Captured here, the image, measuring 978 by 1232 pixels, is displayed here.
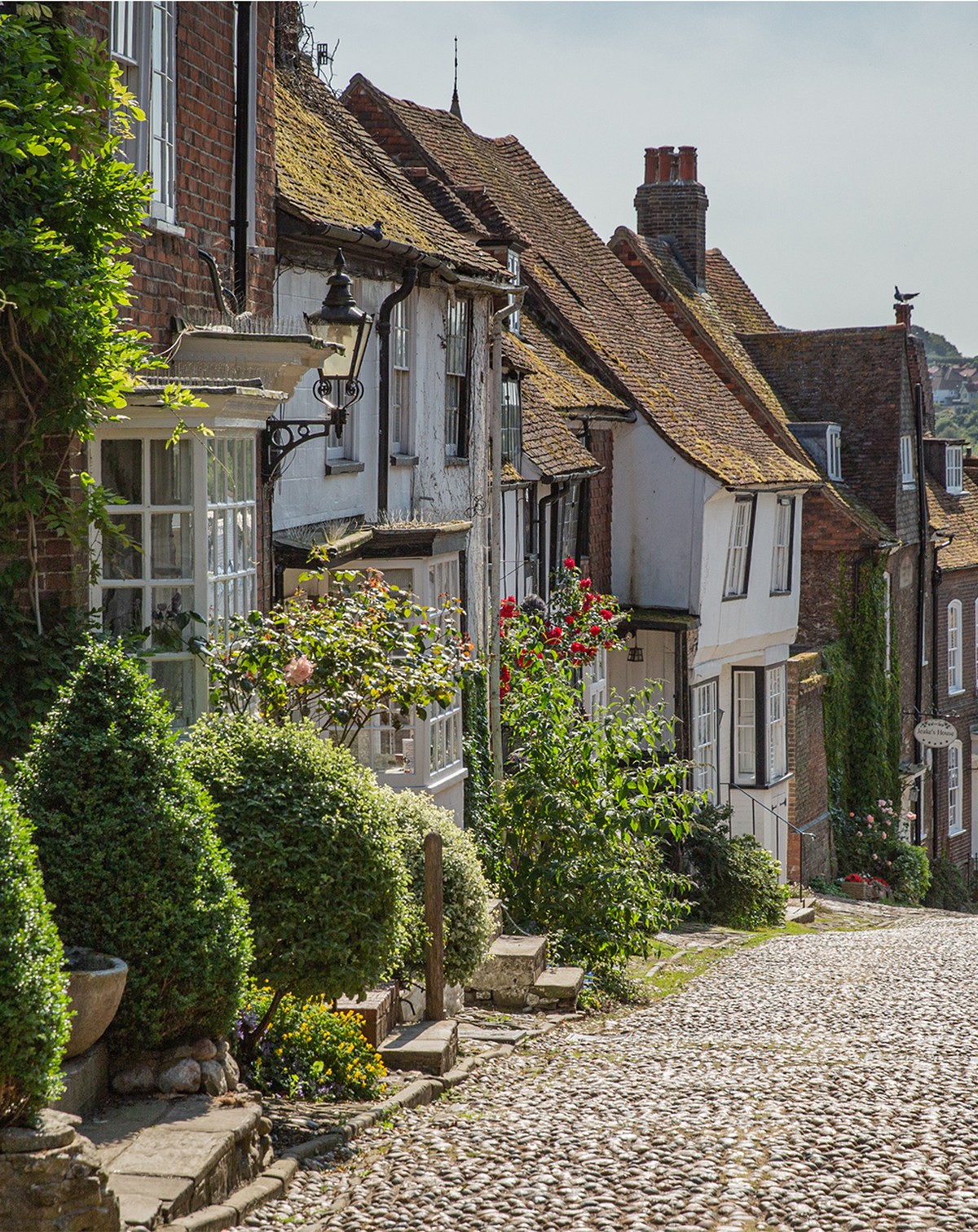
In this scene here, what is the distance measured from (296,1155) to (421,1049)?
7.39ft

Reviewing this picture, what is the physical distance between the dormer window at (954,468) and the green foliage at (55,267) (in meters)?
28.1

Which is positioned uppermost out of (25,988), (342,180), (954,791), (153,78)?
(342,180)

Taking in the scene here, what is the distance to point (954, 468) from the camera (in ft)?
110

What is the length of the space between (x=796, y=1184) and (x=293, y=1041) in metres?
2.72

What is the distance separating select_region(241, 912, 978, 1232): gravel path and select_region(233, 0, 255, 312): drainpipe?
5403 millimetres

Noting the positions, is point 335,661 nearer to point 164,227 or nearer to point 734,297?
point 164,227

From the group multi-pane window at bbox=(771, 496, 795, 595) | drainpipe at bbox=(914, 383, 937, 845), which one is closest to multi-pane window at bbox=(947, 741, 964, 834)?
drainpipe at bbox=(914, 383, 937, 845)

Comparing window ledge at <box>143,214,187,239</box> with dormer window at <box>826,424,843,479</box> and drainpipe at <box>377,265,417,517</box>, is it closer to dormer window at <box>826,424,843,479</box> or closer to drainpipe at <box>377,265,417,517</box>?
drainpipe at <box>377,265,417,517</box>

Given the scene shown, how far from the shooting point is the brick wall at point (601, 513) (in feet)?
73.3

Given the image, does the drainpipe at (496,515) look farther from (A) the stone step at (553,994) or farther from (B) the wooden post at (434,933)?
(B) the wooden post at (434,933)

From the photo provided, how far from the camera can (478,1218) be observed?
630cm

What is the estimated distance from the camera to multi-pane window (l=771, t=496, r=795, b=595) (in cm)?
2488

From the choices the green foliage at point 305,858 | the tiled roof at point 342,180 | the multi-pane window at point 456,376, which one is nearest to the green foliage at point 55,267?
the green foliage at point 305,858

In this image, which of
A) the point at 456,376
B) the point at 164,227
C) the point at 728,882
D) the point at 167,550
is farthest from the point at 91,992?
the point at 728,882
